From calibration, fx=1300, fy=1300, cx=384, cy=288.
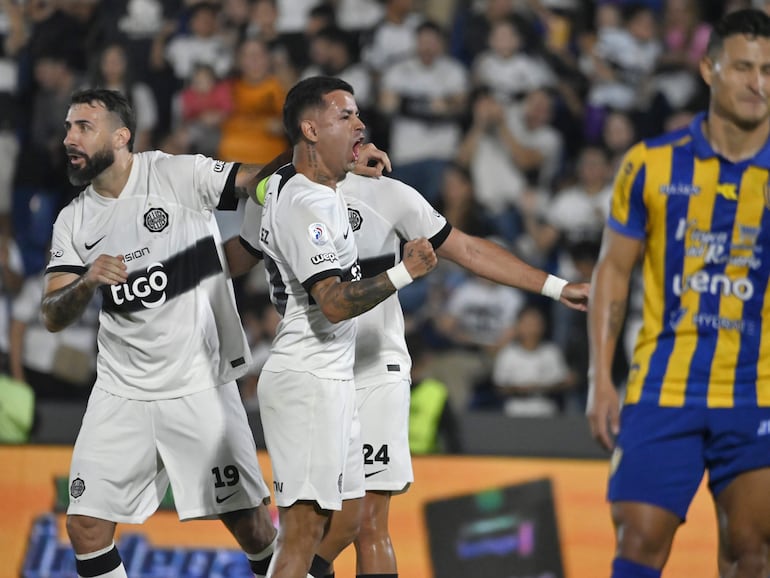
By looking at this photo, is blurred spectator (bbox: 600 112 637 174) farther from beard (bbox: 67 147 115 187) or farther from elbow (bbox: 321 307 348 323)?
elbow (bbox: 321 307 348 323)

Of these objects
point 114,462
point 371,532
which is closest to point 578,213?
point 371,532

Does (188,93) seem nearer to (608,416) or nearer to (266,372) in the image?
(266,372)

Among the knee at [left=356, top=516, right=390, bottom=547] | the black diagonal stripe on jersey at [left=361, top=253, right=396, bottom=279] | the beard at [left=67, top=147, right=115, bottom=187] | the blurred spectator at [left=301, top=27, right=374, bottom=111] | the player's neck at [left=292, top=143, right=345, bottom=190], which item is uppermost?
Answer: the blurred spectator at [left=301, top=27, right=374, bottom=111]

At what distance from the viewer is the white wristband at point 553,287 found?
5840 millimetres

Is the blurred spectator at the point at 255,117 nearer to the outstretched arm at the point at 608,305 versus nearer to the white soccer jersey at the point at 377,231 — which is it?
the white soccer jersey at the point at 377,231

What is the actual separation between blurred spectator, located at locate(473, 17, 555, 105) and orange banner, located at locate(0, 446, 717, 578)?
408cm

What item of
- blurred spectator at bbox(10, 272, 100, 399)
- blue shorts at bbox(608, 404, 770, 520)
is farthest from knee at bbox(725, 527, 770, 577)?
blurred spectator at bbox(10, 272, 100, 399)

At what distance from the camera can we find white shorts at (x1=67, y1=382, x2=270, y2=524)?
5.84 meters

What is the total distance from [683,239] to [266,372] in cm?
184

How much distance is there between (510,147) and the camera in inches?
426

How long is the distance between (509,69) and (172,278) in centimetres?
583

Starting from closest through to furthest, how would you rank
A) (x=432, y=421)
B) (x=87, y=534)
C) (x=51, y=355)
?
(x=87, y=534), (x=432, y=421), (x=51, y=355)

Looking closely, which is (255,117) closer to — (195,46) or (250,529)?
(195,46)

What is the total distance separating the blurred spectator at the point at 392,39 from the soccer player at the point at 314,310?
6.00 metres
